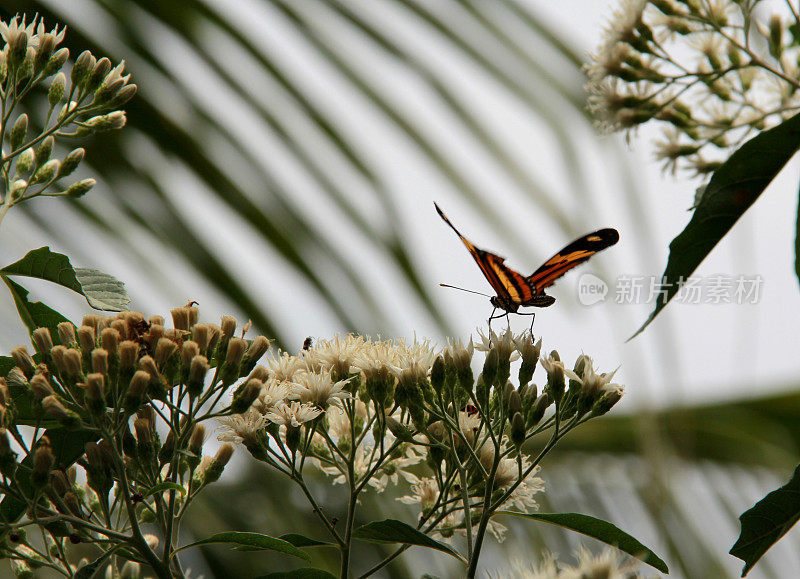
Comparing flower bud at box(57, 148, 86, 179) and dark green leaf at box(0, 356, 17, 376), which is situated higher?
flower bud at box(57, 148, 86, 179)

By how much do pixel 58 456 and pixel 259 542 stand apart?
361mm

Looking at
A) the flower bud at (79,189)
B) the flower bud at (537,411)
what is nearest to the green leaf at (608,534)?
the flower bud at (537,411)

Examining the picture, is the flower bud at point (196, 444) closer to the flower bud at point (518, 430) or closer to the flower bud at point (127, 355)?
the flower bud at point (127, 355)

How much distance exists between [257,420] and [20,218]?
1.90 meters

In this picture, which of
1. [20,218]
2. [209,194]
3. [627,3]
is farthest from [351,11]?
[20,218]

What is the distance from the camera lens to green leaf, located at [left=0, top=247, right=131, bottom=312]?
1.19 m

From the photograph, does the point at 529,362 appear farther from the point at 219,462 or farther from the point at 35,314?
the point at 35,314

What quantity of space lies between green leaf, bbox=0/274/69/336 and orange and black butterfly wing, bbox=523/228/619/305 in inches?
38.3

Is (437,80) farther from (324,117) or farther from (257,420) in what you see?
(257,420)

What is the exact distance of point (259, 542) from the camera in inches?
42.2

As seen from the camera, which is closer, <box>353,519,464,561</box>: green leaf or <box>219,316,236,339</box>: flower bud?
<box>353,519,464,561</box>: green leaf

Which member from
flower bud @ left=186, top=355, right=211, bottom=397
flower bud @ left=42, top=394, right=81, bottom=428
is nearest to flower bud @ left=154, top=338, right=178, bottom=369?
flower bud @ left=186, top=355, right=211, bottom=397

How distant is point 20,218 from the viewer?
110 inches

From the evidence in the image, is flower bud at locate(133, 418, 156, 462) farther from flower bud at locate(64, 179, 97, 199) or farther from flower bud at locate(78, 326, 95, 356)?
flower bud at locate(64, 179, 97, 199)
